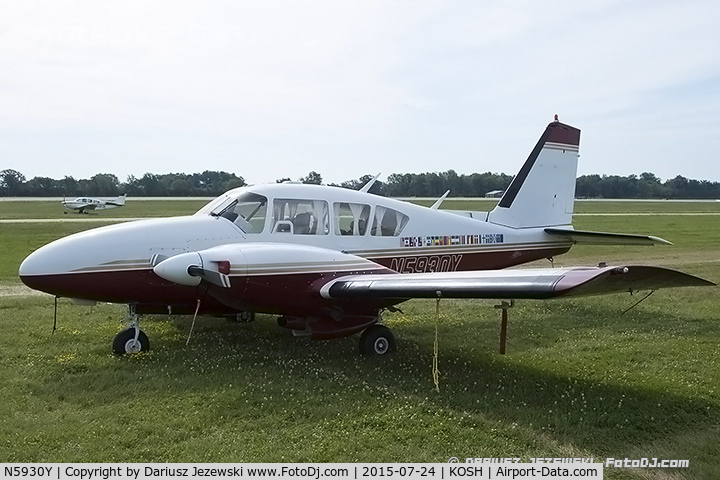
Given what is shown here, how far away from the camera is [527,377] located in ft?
21.5

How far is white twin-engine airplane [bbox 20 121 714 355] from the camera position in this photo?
19.3ft

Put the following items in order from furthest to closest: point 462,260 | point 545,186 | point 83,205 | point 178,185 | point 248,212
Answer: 1. point 178,185
2. point 83,205
3. point 545,186
4. point 462,260
5. point 248,212

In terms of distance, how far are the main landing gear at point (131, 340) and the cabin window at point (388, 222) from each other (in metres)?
3.52

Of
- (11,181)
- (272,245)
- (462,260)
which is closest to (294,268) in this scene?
(272,245)

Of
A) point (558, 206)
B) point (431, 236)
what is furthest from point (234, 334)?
point (558, 206)

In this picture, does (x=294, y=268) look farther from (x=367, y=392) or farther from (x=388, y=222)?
(x=388, y=222)

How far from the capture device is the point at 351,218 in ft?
27.9

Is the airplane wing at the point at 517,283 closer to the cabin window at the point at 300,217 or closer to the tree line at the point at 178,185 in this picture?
the cabin window at the point at 300,217

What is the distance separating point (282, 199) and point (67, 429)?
4.03 m

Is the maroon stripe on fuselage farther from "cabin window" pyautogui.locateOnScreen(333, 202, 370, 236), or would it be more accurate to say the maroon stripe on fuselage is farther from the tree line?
the tree line

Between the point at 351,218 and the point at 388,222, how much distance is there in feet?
2.16

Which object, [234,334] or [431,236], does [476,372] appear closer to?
[431,236]

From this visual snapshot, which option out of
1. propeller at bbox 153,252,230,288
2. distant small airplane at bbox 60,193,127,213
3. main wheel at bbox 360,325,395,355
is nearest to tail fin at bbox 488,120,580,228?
main wheel at bbox 360,325,395,355

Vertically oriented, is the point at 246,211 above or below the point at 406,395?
above
